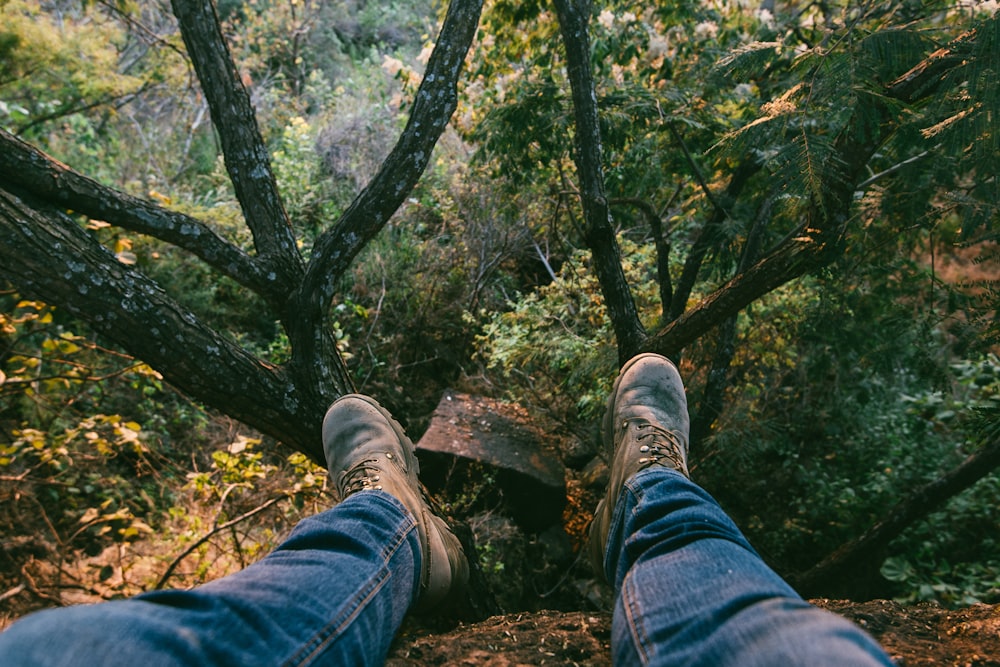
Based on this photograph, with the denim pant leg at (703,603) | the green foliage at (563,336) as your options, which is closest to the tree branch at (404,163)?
the denim pant leg at (703,603)

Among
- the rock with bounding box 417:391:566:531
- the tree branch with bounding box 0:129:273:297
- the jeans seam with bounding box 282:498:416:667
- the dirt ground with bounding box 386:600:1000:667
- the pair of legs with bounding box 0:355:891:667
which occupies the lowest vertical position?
the rock with bounding box 417:391:566:531

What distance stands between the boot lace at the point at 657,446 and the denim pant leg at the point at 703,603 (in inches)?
8.3

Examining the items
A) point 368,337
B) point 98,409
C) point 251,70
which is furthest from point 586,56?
point 251,70

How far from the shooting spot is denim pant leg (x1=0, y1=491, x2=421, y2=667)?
2.47 ft

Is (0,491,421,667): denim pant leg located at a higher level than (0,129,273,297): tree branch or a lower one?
lower

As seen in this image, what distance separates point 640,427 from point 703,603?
2.94ft

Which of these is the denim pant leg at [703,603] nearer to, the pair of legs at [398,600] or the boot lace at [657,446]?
the pair of legs at [398,600]

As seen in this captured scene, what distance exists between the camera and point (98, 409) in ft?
14.0

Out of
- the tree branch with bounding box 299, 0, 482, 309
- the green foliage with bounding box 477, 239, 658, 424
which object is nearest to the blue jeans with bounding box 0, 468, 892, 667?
the tree branch with bounding box 299, 0, 482, 309

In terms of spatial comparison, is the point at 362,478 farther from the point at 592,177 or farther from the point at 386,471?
the point at 592,177

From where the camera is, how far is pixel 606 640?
1.63 metres

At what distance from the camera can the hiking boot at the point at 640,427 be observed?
5.41ft

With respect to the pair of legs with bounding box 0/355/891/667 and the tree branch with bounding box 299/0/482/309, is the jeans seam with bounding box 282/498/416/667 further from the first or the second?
the tree branch with bounding box 299/0/482/309

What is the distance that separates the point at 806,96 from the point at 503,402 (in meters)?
3.10
